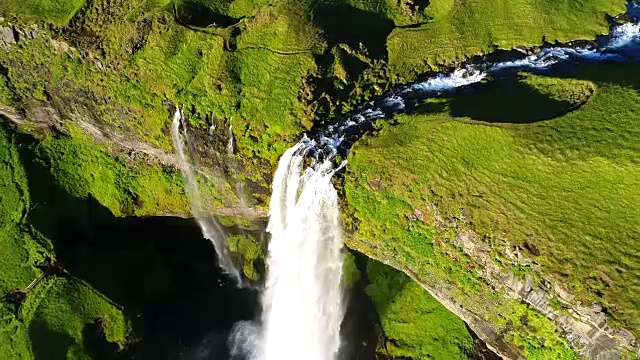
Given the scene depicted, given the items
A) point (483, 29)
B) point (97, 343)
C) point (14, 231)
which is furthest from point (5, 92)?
point (483, 29)

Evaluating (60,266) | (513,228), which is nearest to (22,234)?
(60,266)

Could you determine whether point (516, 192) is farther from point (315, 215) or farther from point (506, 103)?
point (315, 215)

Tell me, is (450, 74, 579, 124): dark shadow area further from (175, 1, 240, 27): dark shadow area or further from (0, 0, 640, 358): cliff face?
(175, 1, 240, 27): dark shadow area

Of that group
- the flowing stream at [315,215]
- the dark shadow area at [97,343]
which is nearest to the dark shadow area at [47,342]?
the dark shadow area at [97,343]

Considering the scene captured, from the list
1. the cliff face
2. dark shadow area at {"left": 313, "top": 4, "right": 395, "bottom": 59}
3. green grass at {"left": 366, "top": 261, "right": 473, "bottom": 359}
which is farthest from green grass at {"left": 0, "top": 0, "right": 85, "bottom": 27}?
green grass at {"left": 366, "top": 261, "right": 473, "bottom": 359}

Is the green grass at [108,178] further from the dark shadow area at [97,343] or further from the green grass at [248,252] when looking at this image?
the dark shadow area at [97,343]

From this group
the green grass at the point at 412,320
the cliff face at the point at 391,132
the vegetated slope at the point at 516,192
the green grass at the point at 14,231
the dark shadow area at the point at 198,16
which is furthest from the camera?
the green grass at the point at 14,231

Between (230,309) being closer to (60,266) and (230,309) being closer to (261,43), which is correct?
(60,266)
